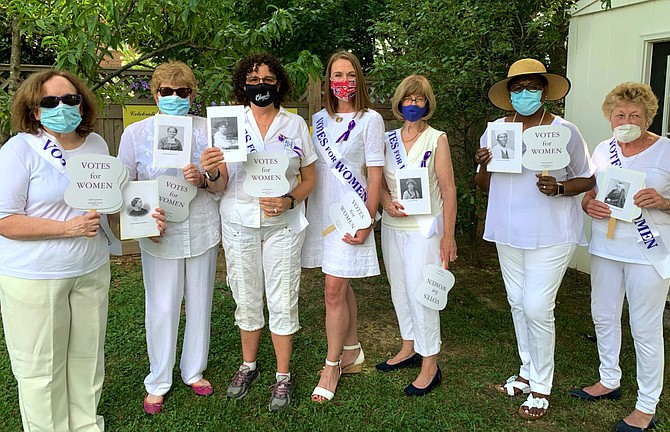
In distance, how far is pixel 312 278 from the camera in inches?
263

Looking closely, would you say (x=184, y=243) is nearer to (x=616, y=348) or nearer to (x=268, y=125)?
(x=268, y=125)

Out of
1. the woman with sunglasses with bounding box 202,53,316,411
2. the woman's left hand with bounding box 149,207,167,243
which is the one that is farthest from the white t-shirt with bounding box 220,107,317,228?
the woman's left hand with bounding box 149,207,167,243

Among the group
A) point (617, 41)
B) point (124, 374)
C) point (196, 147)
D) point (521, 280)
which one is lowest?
point (124, 374)

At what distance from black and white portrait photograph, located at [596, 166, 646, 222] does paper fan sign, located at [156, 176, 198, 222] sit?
2.54m

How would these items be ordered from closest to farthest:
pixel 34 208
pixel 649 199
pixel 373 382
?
pixel 34 208, pixel 649 199, pixel 373 382

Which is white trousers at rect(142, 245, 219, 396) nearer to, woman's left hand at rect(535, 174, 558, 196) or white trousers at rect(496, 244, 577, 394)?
white trousers at rect(496, 244, 577, 394)

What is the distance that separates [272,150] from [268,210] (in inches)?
14.8

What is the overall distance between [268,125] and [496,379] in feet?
8.33

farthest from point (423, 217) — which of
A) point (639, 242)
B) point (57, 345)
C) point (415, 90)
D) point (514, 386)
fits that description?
point (57, 345)

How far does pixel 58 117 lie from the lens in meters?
2.83

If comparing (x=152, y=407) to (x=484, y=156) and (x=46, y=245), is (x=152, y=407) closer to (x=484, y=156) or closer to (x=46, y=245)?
(x=46, y=245)

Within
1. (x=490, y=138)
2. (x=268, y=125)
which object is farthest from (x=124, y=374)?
(x=490, y=138)

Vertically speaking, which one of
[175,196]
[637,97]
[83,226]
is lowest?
[83,226]

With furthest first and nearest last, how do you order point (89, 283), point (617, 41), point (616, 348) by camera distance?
point (617, 41) < point (616, 348) < point (89, 283)
